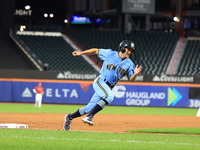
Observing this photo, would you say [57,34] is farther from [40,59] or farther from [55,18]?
[55,18]

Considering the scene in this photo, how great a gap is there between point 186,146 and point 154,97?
2004 cm

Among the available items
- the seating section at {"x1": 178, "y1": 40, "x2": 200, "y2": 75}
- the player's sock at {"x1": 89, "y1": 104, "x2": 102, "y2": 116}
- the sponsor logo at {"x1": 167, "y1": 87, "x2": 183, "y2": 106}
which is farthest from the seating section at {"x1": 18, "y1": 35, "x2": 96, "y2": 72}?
the player's sock at {"x1": 89, "y1": 104, "x2": 102, "y2": 116}

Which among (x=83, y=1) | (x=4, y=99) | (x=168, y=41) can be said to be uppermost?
(x=83, y=1)

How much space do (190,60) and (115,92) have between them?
7.38m

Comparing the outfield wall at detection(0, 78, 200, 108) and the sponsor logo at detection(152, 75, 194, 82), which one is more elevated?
the sponsor logo at detection(152, 75, 194, 82)

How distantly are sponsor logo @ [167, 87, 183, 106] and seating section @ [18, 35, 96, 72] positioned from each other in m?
5.59

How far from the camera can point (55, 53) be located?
32906 mm

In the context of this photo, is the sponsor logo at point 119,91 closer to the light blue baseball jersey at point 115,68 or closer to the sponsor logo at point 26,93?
the sponsor logo at point 26,93

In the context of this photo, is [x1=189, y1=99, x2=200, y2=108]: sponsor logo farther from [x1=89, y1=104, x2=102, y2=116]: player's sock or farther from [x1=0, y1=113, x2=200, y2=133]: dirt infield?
[x1=89, y1=104, x2=102, y2=116]: player's sock

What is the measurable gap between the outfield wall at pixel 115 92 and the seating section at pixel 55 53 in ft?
9.19

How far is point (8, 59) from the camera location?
104ft

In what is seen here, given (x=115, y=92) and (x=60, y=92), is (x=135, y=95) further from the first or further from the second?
(x=60, y=92)

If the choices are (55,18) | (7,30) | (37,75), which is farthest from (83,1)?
(37,75)

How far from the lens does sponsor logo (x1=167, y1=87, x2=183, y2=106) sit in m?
27.8
